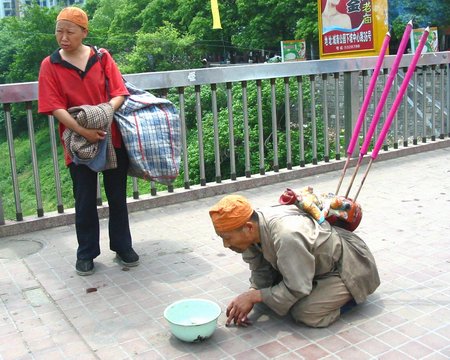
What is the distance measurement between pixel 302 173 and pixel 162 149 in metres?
2.48

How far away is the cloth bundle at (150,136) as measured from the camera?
3.34 m

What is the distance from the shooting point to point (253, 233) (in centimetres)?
253

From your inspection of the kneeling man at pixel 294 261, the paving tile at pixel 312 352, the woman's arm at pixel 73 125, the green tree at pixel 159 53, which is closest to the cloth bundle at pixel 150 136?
the woman's arm at pixel 73 125

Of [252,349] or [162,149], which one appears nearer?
[252,349]

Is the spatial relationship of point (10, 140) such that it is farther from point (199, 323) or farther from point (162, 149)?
point (199, 323)

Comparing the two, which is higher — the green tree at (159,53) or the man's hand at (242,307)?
the green tree at (159,53)

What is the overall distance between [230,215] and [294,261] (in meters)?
0.35

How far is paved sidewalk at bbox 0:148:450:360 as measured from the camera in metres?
2.46

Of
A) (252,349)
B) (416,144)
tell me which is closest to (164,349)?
(252,349)

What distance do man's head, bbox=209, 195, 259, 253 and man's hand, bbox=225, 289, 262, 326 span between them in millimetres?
252

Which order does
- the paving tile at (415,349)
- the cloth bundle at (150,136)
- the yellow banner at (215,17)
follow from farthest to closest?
the yellow banner at (215,17), the cloth bundle at (150,136), the paving tile at (415,349)

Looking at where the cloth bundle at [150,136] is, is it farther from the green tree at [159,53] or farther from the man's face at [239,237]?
the green tree at [159,53]

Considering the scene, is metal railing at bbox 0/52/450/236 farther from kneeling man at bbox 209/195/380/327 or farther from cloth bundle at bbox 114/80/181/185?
kneeling man at bbox 209/195/380/327

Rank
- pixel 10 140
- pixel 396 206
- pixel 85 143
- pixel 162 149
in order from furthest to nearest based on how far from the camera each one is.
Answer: pixel 396 206, pixel 10 140, pixel 162 149, pixel 85 143
